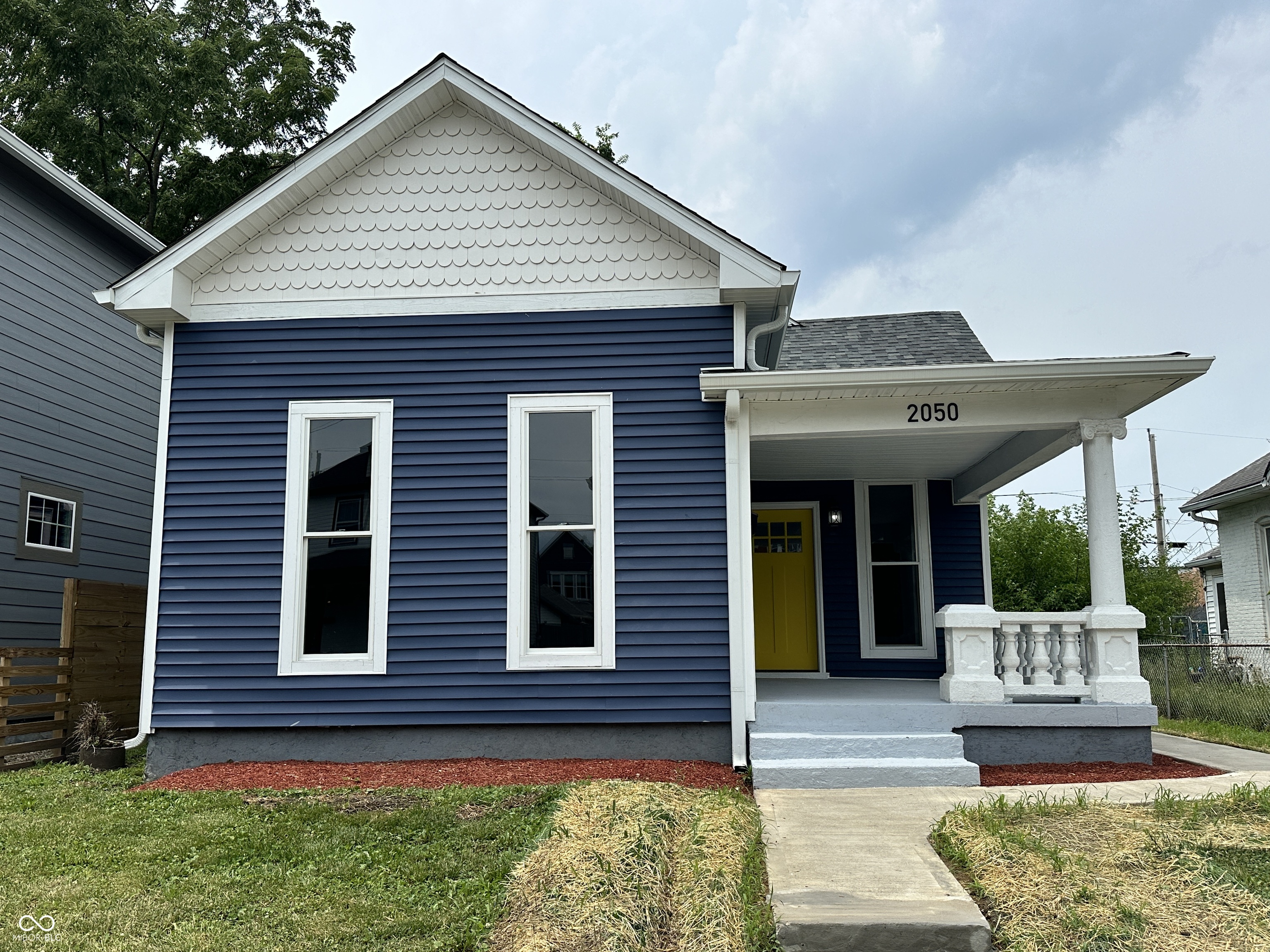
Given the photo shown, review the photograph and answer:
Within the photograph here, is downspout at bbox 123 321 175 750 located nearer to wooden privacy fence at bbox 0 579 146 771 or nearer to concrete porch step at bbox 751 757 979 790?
wooden privacy fence at bbox 0 579 146 771

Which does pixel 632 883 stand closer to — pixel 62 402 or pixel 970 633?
pixel 970 633

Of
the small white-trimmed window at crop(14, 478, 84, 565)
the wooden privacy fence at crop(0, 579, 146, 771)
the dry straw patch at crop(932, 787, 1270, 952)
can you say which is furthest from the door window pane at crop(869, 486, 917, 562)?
the small white-trimmed window at crop(14, 478, 84, 565)

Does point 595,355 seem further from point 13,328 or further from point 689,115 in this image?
point 689,115

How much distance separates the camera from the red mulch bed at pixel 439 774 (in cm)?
694

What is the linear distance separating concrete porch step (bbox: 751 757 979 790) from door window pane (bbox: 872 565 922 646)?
145 inches

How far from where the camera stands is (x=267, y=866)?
4.98 metres

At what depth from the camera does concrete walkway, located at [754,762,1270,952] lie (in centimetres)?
384

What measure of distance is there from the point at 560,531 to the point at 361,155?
3743mm

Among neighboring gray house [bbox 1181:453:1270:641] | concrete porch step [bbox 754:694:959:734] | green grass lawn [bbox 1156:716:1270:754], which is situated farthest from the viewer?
neighboring gray house [bbox 1181:453:1270:641]

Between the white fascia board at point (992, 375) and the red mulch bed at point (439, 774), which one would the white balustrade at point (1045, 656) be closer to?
the white fascia board at point (992, 375)

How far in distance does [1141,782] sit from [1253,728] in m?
5.65

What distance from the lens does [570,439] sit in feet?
26.5

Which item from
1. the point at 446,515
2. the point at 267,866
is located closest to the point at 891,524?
the point at 446,515

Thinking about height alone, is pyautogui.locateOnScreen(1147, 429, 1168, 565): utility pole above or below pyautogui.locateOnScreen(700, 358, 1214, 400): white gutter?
above
